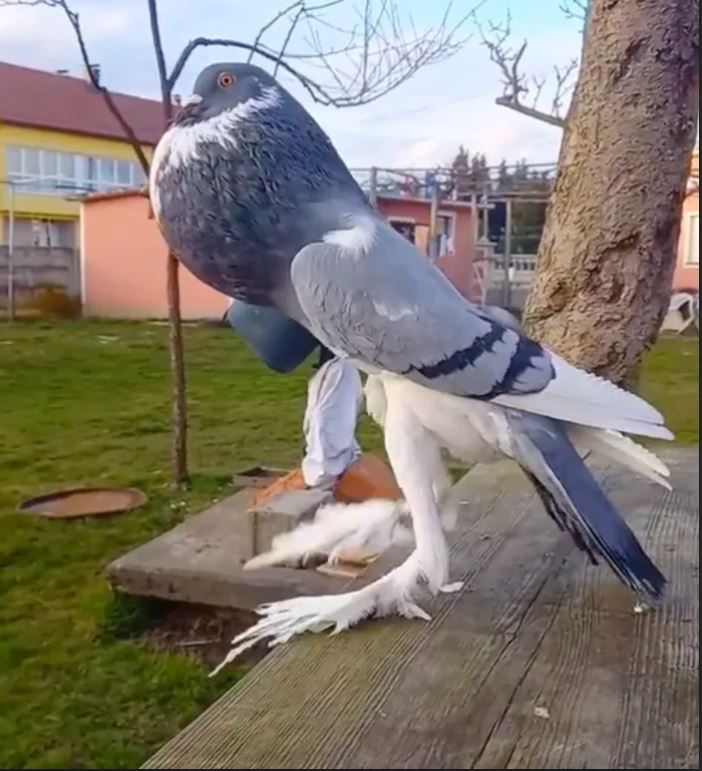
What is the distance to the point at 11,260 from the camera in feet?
3.01

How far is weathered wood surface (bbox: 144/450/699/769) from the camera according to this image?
1.47 feet

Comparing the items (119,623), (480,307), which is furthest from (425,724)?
(119,623)

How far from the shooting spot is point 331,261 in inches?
20.9

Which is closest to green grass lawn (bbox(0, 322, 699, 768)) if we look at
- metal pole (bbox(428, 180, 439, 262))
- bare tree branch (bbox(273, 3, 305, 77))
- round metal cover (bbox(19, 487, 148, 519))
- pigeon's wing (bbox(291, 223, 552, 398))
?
round metal cover (bbox(19, 487, 148, 519))

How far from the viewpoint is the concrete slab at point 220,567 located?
118cm

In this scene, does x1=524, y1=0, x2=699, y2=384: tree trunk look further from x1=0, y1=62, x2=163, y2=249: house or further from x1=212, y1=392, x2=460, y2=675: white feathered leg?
x1=212, y1=392, x2=460, y2=675: white feathered leg

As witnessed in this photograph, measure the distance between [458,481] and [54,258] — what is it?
0.42m

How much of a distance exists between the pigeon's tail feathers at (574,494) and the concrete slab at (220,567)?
1.79ft

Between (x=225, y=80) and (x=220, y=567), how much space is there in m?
0.81

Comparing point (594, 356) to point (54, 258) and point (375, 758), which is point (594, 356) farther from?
point (375, 758)

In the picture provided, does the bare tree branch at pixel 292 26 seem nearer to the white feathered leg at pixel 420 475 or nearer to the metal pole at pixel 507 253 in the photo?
the white feathered leg at pixel 420 475

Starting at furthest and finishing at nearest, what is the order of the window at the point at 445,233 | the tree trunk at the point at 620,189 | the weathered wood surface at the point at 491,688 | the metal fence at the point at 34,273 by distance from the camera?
the window at the point at 445,233 < the tree trunk at the point at 620,189 < the metal fence at the point at 34,273 < the weathered wood surface at the point at 491,688

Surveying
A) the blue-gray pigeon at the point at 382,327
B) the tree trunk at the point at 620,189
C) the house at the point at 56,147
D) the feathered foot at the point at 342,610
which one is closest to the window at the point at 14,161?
the house at the point at 56,147

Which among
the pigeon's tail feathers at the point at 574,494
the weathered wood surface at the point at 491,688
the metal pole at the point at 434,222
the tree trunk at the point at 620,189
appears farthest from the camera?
the metal pole at the point at 434,222
